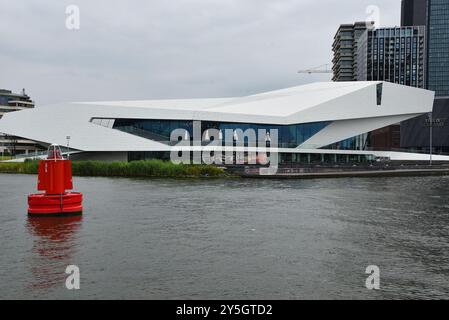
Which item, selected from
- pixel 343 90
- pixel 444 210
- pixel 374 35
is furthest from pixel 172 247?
pixel 374 35

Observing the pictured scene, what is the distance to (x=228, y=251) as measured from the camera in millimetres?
12523

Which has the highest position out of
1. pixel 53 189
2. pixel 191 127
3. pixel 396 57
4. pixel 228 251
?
pixel 396 57

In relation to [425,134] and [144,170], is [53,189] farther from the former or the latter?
[425,134]

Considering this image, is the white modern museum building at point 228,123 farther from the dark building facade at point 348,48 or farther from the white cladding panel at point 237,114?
the dark building facade at point 348,48

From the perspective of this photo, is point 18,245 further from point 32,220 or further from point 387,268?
point 387,268

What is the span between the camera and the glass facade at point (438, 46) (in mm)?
190750

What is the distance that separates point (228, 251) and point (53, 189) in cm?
934

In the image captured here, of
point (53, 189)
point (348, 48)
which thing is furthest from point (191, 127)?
point (348, 48)

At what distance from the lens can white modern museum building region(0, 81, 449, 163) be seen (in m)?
56.9

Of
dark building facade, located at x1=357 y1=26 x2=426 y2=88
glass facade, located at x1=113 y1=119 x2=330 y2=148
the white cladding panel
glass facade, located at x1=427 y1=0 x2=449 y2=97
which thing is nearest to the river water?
the white cladding panel

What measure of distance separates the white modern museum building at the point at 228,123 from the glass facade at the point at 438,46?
145370 mm

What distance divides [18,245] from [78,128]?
152ft

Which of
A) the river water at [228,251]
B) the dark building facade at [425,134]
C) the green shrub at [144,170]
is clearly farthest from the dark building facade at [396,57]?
the river water at [228,251]

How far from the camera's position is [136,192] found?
94.9ft
